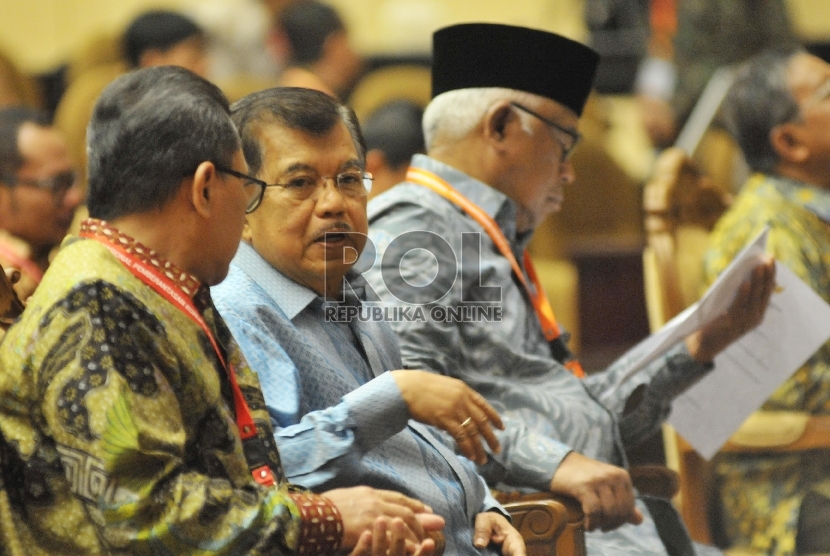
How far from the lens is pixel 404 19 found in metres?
8.28

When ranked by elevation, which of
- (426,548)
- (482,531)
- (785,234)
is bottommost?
(482,531)

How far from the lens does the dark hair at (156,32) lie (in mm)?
4934

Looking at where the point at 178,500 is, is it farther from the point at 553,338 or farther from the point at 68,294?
the point at 553,338

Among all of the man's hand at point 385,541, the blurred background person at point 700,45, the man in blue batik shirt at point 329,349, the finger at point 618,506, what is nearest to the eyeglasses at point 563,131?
the man in blue batik shirt at point 329,349

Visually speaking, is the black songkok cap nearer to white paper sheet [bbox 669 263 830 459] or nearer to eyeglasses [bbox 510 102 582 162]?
eyeglasses [bbox 510 102 582 162]

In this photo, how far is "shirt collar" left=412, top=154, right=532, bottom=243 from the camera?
2504 mm

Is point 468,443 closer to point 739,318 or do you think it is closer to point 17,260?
point 739,318

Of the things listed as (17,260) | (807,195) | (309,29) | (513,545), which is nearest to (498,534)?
(513,545)

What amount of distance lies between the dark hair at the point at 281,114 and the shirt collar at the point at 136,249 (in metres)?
0.45

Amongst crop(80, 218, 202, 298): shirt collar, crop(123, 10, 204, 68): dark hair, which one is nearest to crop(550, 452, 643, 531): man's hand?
crop(80, 218, 202, 298): shirt collar

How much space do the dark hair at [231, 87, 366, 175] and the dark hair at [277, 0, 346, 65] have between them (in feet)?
14.8

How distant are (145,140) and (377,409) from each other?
0.49 meters

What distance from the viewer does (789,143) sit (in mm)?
3178

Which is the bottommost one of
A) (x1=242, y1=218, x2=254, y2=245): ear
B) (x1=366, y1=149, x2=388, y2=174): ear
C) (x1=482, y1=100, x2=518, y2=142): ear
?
(x1=366, y1=149, x2=388, y2=174): ear
